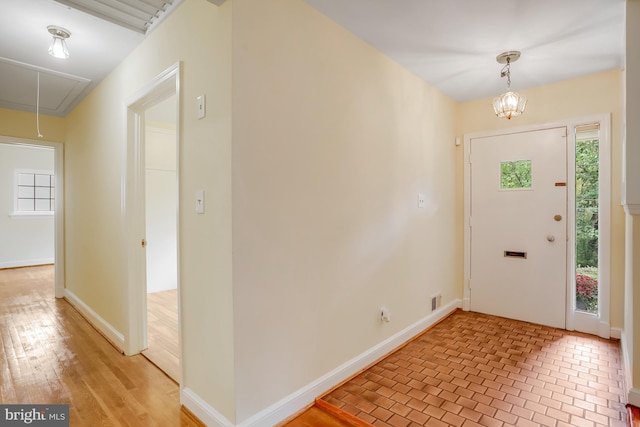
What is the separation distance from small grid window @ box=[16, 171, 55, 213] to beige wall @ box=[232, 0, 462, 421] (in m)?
7.95

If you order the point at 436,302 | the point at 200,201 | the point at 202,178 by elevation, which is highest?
the point at 202,178

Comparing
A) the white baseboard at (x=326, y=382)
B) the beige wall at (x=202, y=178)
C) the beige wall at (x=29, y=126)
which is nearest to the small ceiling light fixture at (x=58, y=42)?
the beige wall at (x=202, y=178)

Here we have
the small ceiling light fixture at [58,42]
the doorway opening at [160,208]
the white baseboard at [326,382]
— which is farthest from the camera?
the doorway opening at [160,208]

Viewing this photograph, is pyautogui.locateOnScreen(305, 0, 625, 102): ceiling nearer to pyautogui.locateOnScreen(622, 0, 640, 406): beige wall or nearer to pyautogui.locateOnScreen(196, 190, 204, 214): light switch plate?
pyautogui.locateOnScreen(622, 0, 640, 406): beige wall

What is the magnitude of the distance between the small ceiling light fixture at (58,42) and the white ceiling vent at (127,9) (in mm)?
450

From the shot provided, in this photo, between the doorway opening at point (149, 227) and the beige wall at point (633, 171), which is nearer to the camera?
the beige wall at point (633, 171)

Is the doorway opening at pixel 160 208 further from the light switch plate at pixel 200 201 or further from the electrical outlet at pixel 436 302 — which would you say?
the electrical outlet at pixel 436 302

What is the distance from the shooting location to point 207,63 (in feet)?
5.70

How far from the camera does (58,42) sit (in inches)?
86.5

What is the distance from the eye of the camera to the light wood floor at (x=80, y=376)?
1.89 m

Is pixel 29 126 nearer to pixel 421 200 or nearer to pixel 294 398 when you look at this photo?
pixel 294 398

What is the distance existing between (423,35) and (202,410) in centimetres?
290

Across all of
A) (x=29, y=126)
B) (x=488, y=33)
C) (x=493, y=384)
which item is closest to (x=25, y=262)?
(x=29, y=126)

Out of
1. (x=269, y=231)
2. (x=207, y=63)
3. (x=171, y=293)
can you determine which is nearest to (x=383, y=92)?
(x=207, y=63)
